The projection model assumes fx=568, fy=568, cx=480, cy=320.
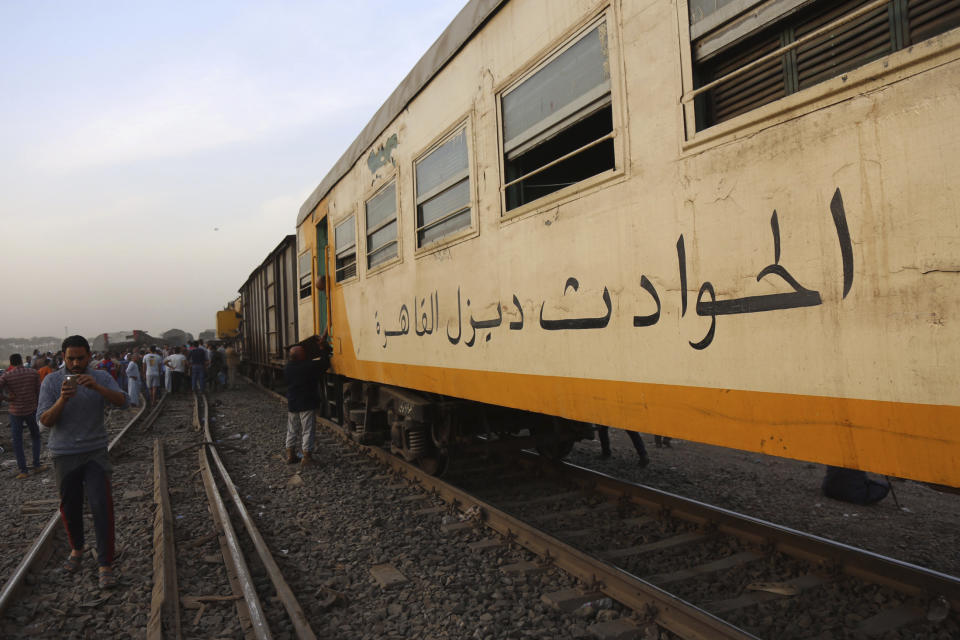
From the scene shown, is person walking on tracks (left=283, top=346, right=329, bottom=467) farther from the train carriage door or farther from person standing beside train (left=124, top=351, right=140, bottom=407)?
person standing beside train (left=124, top=351, right=140, bottom=407)

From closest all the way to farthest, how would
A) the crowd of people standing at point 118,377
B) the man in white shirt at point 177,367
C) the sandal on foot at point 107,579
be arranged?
the sandal on foot at point 107,579 < the crowd of people standing at point 118,377 < the man in white shirt at point 177,367

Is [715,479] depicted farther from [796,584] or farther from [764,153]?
[764,153]

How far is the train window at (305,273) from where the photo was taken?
902cm

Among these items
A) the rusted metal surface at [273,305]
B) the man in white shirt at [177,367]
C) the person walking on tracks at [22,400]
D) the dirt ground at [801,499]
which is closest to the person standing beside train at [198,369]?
the man in white shirt at [177,367]

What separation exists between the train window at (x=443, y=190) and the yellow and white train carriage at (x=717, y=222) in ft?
0.11

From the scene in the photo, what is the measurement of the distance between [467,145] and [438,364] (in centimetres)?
164

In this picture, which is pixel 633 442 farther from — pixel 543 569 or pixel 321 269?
pixel 321 269

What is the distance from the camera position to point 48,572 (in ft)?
13.9

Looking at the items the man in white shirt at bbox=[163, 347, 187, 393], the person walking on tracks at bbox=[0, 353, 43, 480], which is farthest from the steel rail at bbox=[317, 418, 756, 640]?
the man in white shirt at bbox=[163, 347, 187, 393]

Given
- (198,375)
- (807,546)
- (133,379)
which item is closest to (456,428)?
(807,546)

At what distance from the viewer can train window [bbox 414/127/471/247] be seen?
406cm

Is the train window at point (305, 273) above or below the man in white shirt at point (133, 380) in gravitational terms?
above

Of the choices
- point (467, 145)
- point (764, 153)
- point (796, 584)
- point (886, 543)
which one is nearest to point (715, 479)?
point (886, 543)

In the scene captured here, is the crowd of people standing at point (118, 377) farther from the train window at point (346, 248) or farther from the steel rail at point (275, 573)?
the train window at point (346, 248)
